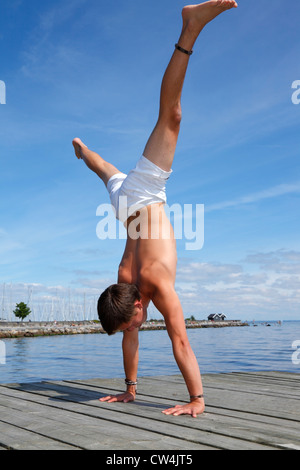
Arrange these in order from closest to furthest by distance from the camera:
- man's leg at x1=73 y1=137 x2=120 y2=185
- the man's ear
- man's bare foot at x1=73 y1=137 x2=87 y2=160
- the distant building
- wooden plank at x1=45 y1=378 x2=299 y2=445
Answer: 1. wooden plank at x1=45 y1=378 x2=299 y2=445
2. the man's ear
3. man's leg at x1=73 y1=137 x2=120 y2=185
4. man's bare foot at x1=73 y1=137 x2=87 y2=160
5. the distant building

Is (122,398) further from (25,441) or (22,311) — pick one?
(22,311)

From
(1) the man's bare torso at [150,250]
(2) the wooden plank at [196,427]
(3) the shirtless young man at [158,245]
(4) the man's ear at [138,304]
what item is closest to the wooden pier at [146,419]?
(2) the wooden plank at [196,427]

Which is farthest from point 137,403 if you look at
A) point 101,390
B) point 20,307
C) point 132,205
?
point 20,307

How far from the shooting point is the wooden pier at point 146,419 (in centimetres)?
A: 262

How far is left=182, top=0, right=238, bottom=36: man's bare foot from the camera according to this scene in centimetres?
357

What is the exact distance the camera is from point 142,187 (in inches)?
151

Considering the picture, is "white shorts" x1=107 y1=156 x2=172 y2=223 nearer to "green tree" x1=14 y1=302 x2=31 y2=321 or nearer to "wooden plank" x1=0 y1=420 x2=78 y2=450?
"wooden plank" x1=0 y1=420 x2=78 y2=450

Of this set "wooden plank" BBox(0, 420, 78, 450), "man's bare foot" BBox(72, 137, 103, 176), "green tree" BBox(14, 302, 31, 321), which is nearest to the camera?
"wooden plank" BBox(0, 420, 78, 450)

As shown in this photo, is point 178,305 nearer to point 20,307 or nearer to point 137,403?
point 137,403

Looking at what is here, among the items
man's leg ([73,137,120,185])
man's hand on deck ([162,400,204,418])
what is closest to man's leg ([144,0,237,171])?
man's leg ([73,137,120,185])

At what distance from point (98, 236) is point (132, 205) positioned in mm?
566

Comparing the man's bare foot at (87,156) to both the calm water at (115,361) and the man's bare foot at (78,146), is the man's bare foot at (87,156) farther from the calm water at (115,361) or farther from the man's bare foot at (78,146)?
the calm water at (115,361)

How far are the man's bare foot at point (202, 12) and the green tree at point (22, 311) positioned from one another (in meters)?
74.2
